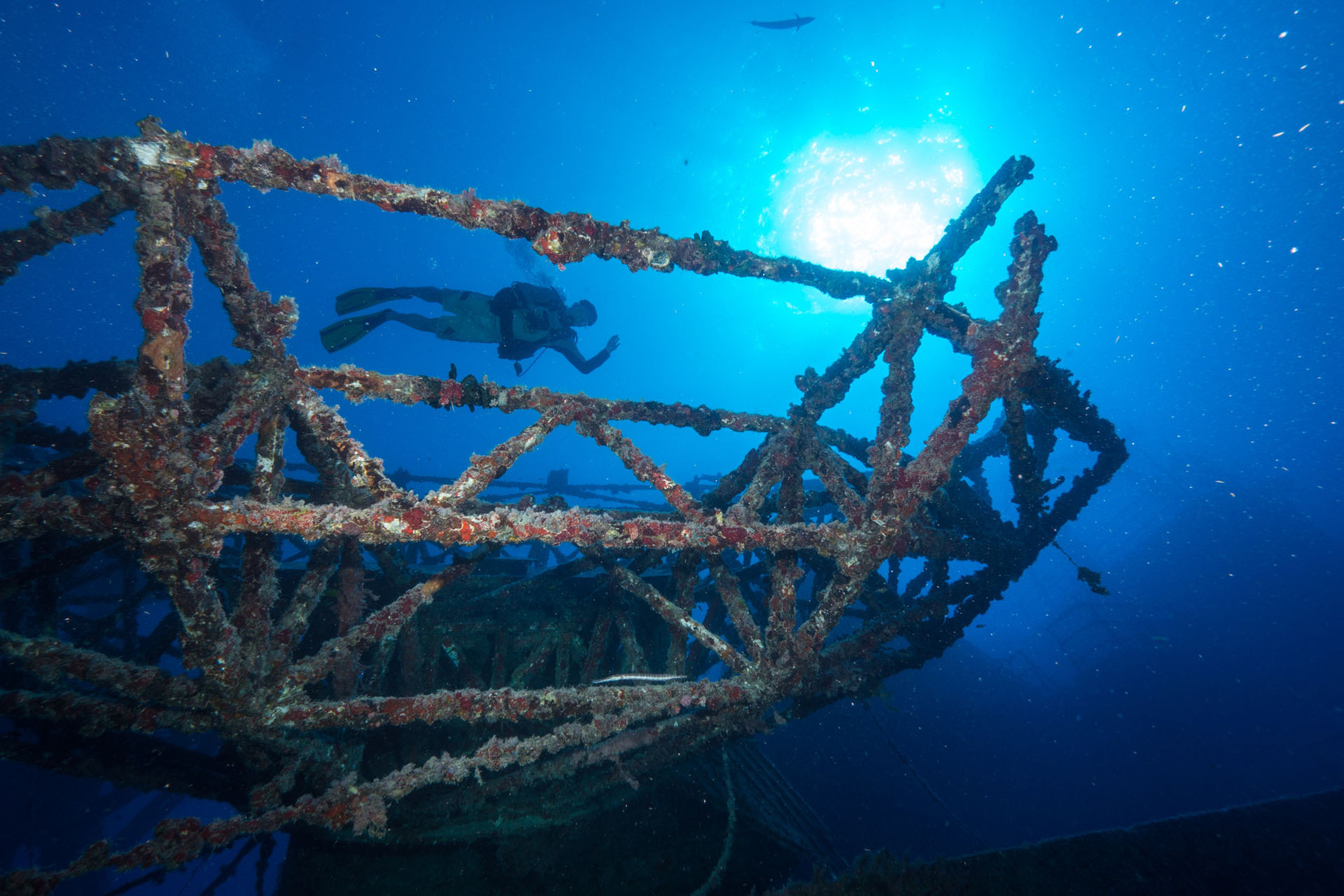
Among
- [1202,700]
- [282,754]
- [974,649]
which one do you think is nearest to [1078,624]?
[1202,700]

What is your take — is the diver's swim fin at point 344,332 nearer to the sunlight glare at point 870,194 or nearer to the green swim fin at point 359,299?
the green swim fin at point 359,299

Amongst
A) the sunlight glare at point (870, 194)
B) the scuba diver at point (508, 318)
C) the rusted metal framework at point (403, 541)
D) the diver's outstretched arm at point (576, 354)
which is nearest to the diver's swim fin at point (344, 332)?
the rusted metal framework at point (403, 541)

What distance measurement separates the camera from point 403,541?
2.48m

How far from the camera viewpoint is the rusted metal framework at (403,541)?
2305 mm

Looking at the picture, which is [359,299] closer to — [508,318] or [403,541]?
[508,318]

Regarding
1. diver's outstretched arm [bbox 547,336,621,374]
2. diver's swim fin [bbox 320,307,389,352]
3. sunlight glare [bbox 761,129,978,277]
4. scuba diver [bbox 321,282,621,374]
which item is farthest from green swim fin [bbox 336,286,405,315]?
sunlight glare [bbox 761,129,978,277]

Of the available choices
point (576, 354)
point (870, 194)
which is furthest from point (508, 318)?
point (870, 194)

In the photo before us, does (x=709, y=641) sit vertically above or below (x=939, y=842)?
above

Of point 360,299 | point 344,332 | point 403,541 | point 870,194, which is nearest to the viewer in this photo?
point 403,541

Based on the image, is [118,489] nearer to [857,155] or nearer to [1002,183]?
[1002,183]

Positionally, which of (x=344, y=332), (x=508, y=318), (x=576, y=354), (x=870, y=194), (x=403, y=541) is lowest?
(x=403, y=541)

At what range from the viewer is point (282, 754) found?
328cm

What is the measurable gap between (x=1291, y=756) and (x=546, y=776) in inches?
1158

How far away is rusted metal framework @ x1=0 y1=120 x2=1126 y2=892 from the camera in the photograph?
2.30m
